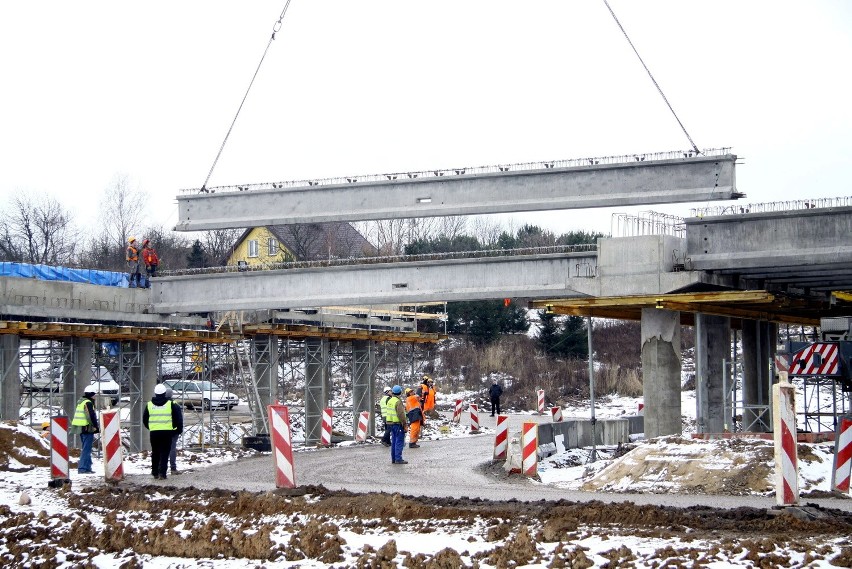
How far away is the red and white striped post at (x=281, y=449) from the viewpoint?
43.6 feet

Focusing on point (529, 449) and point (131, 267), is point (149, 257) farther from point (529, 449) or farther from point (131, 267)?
point (529, 449)

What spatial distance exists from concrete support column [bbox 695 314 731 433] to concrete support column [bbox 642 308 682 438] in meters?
0.76

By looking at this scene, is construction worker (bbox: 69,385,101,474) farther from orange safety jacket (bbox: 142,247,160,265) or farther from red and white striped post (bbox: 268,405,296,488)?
orange safety jacket (bbox: 142,247,160,265)

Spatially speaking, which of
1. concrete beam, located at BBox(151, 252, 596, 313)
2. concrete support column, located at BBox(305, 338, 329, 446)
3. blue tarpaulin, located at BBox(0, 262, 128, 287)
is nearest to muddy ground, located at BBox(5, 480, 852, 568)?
concrete beam, located at BBox(151, 252, 596, 313)

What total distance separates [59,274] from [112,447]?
14.7 meters

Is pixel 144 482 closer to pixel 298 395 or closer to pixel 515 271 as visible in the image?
pixel 515 271

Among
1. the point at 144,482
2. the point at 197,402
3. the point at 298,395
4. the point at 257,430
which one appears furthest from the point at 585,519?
the point at 298,395

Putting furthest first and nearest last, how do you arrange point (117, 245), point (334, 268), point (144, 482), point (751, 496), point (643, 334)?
1. point (117, 245)
2. point (334, 268)
3. point (643, 334)
4. point (144, 482)
5. point (751, 496)

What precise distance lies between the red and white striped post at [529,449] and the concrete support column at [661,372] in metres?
3.93

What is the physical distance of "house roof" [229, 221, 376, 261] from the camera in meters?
67.2

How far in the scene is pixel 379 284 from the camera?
25141 mm

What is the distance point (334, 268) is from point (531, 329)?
1724 inches

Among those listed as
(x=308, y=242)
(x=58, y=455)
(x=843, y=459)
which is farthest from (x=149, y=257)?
(x=308, y=242)

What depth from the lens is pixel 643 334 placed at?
21609 mm
